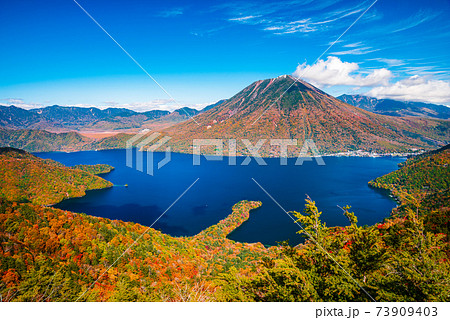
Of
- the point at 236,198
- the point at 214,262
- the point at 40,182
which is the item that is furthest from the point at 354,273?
the point at 40,182

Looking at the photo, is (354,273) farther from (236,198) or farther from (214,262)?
(236,198)

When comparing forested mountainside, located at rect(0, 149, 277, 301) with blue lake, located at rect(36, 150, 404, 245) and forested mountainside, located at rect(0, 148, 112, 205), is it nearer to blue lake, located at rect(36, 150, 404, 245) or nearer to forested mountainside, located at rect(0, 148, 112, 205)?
blue lake, located at rect(36, 150, 404, 245)

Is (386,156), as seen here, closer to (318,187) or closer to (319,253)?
(318,187)

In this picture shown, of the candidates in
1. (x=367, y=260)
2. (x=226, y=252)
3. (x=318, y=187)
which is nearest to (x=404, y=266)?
(x=367, y=260)

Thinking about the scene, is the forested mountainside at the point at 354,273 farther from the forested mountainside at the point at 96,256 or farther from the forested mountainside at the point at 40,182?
the forested mountainside at the point at 40,182

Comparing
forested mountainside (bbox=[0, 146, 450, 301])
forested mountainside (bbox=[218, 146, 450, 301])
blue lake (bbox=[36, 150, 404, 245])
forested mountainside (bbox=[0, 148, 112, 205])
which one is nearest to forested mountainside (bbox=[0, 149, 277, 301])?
forested mountainside (bbox=[0, 146, 450, 301])

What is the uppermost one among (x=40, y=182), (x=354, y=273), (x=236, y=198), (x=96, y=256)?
(x=354, y=273)
